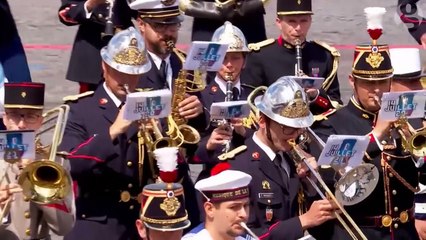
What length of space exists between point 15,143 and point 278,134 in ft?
5.49

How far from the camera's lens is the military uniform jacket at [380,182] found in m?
10.3

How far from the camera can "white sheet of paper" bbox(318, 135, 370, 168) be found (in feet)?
31.7

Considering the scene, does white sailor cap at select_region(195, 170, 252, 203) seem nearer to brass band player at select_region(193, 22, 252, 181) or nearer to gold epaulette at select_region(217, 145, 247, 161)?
gold epaulette at select_region(217, 145, 247, 161)

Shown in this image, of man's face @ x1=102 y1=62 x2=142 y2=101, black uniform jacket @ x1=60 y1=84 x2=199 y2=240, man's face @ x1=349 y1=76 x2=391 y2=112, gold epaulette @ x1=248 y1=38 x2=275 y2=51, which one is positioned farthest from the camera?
gold epaulette @ x1=248 y1=38 x2=275 y2=51

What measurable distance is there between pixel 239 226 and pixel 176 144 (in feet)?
3.24

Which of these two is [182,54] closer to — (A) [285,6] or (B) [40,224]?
(A) [285,6]

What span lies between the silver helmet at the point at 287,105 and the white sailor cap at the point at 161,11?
1.11m

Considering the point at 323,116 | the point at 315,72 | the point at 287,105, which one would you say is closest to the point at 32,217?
the point at 287,105

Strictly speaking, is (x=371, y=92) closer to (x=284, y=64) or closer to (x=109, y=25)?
(x=284, y=64)

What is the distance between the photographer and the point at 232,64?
37.4 feet

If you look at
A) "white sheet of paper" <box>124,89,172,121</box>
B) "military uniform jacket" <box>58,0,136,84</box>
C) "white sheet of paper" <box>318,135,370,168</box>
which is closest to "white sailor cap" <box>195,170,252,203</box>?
"white sheet of paper" <box>124,89,172,121</box>

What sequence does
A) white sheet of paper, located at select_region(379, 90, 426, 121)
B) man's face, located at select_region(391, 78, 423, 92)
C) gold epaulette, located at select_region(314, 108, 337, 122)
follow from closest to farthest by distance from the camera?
white sheet of paper, located at select_region(379, 90, 426, 121) → gold epaulette, located at select_region(314, 108, 337, 122) → man's face, located at select_region(391, 78, 423, 92)

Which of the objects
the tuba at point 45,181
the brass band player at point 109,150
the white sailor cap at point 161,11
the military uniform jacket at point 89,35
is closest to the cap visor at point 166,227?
the tuba at point 45,181

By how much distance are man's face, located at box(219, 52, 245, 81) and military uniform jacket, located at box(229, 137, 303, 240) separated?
1588 mm
